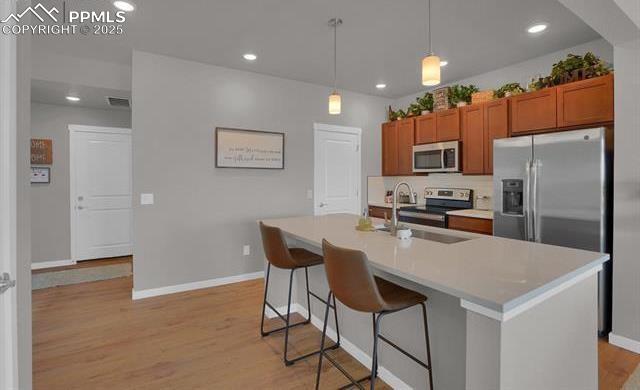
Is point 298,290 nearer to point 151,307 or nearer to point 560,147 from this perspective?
point 151,307

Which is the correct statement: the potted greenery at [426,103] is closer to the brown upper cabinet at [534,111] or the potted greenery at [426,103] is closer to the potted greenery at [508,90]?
the potted greenery at [508,90]

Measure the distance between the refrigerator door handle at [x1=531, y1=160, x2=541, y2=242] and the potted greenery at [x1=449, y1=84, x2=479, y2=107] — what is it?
1436 mm

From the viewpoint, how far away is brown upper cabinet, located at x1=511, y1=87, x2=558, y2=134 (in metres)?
3.12

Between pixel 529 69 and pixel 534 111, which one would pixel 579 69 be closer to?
pixel 534 111

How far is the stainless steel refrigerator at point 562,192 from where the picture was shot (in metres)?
2.59

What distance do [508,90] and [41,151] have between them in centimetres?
621

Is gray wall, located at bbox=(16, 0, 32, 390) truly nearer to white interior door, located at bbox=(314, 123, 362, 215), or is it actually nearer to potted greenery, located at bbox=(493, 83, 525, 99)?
white interior door, located at bbox=(314, 123, 362, 215)

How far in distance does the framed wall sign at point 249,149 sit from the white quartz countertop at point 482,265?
211 centimetres

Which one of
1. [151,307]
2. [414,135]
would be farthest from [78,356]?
[414,135]

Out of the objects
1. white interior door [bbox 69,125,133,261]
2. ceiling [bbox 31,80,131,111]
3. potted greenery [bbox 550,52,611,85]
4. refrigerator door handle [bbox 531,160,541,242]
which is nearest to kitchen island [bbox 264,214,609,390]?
refrigerator door handle [bbox 531,160,541,242]

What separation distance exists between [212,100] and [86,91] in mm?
1544

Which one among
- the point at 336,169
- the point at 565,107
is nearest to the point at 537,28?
the point at 565,107

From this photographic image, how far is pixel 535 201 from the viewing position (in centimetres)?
293

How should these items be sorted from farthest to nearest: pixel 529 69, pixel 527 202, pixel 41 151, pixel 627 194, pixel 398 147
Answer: pixel 398 147, pixel 41 151, pixel 529 69, pixel 527 202, pixel 627 194
